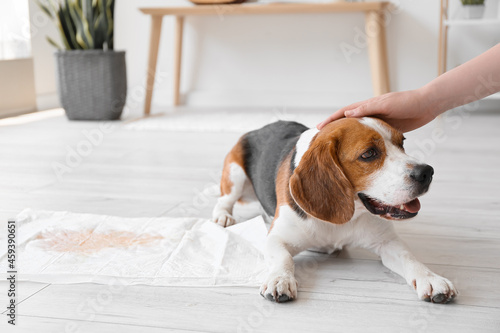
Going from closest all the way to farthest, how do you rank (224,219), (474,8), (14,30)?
1. (224,219)
2. (474,8)
3. (14,30)

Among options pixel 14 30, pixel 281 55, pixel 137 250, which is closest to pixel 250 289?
pixel 137 250

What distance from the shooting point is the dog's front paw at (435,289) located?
129cm

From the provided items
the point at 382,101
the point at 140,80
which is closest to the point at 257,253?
the point at 382,101

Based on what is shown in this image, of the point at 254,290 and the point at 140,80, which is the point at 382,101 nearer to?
the point at 254,290

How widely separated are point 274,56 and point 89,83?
5.40 ft

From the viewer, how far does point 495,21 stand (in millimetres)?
3975

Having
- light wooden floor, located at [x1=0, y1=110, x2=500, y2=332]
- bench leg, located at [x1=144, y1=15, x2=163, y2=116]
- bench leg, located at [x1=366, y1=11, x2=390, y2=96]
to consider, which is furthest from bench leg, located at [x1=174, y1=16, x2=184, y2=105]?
light wooden floor, located at [x1=0, y1=110, x2=500, y2=332]

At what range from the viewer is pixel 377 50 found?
14.4 ft

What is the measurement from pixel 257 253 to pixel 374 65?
10.3ft

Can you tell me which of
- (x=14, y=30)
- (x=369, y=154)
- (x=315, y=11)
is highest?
(x=315, y=11)

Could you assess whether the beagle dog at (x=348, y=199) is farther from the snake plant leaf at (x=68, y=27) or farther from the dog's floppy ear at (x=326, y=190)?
the snake plant leaf at (x=68, y=27)

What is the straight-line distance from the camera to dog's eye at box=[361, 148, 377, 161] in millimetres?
1385

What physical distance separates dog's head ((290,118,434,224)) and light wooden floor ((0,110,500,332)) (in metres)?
0.19

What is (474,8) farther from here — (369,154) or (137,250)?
(137,250)
